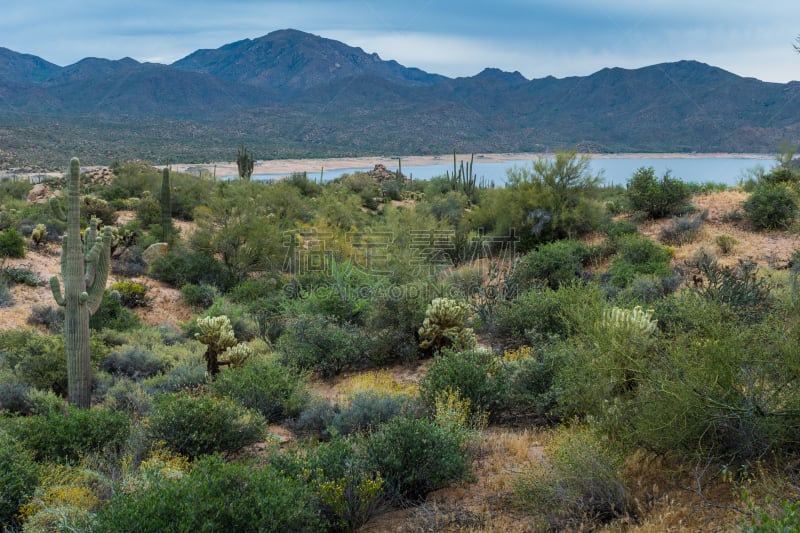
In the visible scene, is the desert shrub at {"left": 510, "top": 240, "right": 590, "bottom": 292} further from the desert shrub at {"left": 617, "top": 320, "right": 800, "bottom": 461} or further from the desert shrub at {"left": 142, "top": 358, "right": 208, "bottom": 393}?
the desert shrub at {"left": 617, "top": 320, "right": 800, "bottom": 461}

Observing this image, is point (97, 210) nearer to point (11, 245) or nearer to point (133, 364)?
point (11, 245)

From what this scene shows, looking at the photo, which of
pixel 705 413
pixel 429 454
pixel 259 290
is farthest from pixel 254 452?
pixel 259 290

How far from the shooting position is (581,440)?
470 centimetres

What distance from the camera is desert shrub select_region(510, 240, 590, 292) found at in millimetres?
13398

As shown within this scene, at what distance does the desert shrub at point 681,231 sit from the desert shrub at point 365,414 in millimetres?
11975

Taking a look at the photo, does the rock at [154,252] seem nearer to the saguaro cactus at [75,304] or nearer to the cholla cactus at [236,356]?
the cholla cactus at [236,356]

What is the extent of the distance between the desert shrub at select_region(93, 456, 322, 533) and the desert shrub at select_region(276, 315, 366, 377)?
15.9 feet

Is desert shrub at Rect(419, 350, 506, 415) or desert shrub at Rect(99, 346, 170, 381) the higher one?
desert shrub at Rect(419, 350, 506, 415)

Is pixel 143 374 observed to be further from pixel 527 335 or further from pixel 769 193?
pixel 769 193

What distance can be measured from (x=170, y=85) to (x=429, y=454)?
635 feet

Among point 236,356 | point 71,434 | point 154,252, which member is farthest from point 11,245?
point 71,434

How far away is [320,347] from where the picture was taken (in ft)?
30.8

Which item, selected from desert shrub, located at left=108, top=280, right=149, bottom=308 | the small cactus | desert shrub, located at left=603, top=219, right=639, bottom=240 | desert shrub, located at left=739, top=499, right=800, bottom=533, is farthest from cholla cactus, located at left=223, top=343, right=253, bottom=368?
desert shrub, located at left=603, top=219, right=639, bottom=240

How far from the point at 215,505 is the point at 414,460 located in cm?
172
